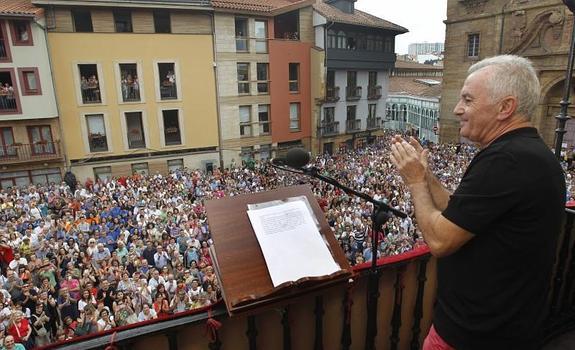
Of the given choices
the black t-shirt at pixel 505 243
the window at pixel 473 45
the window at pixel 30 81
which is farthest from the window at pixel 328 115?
the black t-shirt at pixel 505 243

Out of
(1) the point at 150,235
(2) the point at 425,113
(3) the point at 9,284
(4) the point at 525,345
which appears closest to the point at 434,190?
(4) the point at 525,345

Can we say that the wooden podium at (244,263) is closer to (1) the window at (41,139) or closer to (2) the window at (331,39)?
(1) the window at (41,139)

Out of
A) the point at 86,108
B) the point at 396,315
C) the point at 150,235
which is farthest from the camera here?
the point at 86,108

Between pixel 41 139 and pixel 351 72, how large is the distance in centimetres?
2145

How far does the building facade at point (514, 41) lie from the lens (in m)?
21.9

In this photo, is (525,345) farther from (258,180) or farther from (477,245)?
(258,180)

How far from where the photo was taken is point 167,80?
73.1 ft

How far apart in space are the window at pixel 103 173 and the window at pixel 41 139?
247cm

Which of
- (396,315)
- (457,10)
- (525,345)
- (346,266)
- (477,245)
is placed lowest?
(396,315)

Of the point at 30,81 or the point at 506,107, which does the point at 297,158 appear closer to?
the point at 506,107

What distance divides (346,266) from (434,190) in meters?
0.66

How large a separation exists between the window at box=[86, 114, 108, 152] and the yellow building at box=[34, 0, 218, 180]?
5cm

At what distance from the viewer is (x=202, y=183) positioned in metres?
17.8

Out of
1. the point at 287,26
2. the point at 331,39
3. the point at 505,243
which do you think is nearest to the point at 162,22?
the point at 287,26
